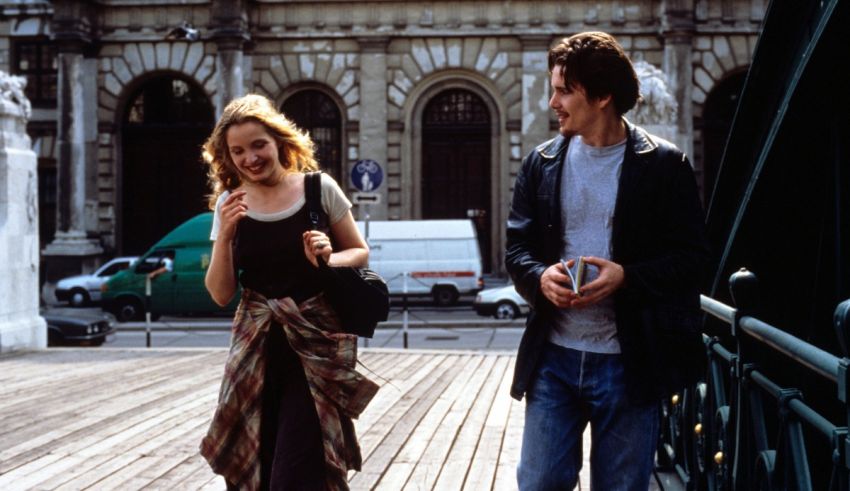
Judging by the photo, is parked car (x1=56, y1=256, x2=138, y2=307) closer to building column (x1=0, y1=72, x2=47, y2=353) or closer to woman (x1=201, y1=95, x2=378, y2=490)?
building column (x1=0, y1=72, x2=47, y2=353)

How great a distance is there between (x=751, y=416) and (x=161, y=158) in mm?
27412

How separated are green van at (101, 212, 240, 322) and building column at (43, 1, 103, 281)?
205 inches

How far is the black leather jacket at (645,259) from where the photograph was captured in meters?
3.09

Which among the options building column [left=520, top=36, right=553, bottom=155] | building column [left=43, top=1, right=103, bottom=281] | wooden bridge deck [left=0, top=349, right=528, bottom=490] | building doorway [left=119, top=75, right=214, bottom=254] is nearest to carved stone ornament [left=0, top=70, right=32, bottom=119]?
wooden bridge deck [left=0, top=349, right=528, bottom=490]

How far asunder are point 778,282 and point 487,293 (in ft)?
58.9

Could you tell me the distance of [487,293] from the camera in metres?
22.6

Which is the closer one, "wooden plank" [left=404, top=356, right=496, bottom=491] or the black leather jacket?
the black leather jacket

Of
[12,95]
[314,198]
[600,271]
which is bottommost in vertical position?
[600,271]

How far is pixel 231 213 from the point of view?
12.4 ft

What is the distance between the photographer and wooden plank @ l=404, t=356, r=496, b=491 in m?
5.55

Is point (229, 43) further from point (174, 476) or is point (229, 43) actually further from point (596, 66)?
point (596, 66)

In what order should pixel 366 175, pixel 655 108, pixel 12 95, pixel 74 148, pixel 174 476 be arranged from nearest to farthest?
1. pixel 174 476
2. pixel 655 108
3. pixel 12 95
4. pixel 366 175
5. pixel 74 148

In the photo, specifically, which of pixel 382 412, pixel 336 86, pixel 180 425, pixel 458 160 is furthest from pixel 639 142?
pixel 336 86

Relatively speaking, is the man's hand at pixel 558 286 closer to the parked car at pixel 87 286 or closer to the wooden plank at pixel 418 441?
the wooden plank at pixel 418 441
